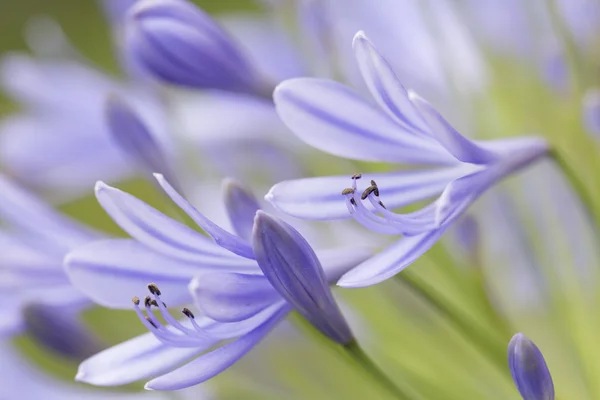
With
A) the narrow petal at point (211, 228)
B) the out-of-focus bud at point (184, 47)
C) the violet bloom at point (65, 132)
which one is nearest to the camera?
the narrow petal at point (211, 228)

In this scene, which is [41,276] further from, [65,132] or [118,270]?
[65,132]

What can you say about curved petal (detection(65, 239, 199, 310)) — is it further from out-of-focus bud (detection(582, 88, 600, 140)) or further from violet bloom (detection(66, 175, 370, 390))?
out-of-focus bud (detection(582, 88, 600, 140))

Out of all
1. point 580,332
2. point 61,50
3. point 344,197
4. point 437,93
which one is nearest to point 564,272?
point 580,332

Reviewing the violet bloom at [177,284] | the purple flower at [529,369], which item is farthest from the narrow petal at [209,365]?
the purple flower at [529,369]

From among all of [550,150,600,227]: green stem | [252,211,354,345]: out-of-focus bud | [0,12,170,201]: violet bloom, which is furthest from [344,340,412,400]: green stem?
[0,12,170,201]: violet bloom

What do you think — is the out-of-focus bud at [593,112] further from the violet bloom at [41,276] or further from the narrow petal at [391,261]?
the violet bloom at [41,276]

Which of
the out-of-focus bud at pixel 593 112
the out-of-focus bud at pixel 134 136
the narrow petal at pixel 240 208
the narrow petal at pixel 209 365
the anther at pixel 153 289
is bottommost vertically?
the out-of-focus bud at pixel 593 112

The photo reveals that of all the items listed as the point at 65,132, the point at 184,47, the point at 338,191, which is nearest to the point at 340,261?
the point at 338,191
